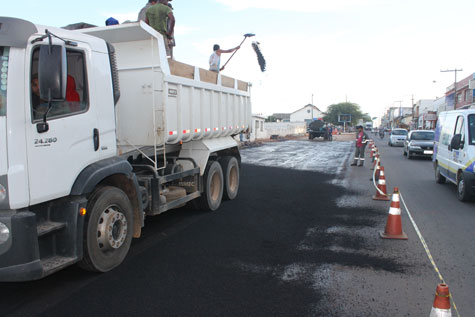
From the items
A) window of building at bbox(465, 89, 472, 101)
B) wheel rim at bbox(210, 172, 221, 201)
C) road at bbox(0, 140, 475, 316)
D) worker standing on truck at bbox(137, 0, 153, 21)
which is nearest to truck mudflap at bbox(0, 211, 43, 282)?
road at bbox(0, 140, 475, 316)

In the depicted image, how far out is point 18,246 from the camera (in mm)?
3453

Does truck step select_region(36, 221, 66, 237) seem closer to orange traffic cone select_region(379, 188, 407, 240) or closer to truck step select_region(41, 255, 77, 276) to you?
truck step select_region(41, 255, 77, 276)

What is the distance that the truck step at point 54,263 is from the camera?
3.70 m

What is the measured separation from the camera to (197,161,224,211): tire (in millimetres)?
7715

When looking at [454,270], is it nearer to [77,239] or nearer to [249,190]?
[77,239]

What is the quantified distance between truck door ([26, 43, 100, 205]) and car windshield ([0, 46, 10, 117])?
0.20 meters

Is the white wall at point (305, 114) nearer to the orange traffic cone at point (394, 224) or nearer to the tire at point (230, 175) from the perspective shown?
the tire at point (230, 175)

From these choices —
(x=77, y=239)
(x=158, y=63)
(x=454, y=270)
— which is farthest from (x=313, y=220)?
(x=77, y=239)

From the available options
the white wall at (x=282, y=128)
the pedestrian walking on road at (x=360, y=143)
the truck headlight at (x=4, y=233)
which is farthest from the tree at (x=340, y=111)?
the truck headlight at (x=4, y=233)

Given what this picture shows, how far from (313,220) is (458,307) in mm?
3597

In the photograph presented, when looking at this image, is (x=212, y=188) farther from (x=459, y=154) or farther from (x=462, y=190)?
(x=459, y=154)

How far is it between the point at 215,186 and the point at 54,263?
185 inches

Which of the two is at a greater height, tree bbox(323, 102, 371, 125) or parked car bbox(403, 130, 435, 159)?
tree bbox(323, 102, 371, 125)

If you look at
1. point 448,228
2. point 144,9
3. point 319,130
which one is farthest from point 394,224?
point 319,130
